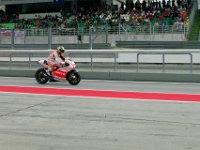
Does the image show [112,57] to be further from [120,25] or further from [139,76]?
[120,25]

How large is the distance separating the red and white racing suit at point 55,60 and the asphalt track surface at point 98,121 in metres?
2.52

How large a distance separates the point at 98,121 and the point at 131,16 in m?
29.1

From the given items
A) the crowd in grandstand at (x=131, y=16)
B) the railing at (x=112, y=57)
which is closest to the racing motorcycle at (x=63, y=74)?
the railing at (x=112, y=57)

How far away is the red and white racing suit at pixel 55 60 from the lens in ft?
55.4

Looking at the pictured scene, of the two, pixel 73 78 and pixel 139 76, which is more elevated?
pixel 73 78

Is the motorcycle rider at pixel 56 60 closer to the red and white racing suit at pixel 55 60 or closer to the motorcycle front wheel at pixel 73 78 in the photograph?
the red and white racing suit at pixel 55 60

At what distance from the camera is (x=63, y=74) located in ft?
55.2

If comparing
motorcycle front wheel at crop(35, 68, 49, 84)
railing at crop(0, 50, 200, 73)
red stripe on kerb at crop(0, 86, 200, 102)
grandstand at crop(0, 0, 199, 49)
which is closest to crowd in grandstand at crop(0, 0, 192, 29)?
grandstand at crop(0, 0, 199, 49)

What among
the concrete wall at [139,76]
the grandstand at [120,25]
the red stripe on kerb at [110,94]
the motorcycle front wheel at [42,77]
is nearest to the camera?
the red stripe on kerb at [110,94]

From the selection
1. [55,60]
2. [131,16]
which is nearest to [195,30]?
[131,16]

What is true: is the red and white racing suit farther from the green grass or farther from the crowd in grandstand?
the green grass

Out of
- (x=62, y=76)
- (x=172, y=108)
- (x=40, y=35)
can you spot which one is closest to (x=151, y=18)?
(x=40, y=35)

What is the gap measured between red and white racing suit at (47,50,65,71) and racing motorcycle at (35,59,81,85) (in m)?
0.15

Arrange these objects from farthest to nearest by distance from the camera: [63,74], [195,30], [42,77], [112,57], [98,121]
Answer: [195,30]
[112,57]
[42,77]
[63,74]
[98,121]
